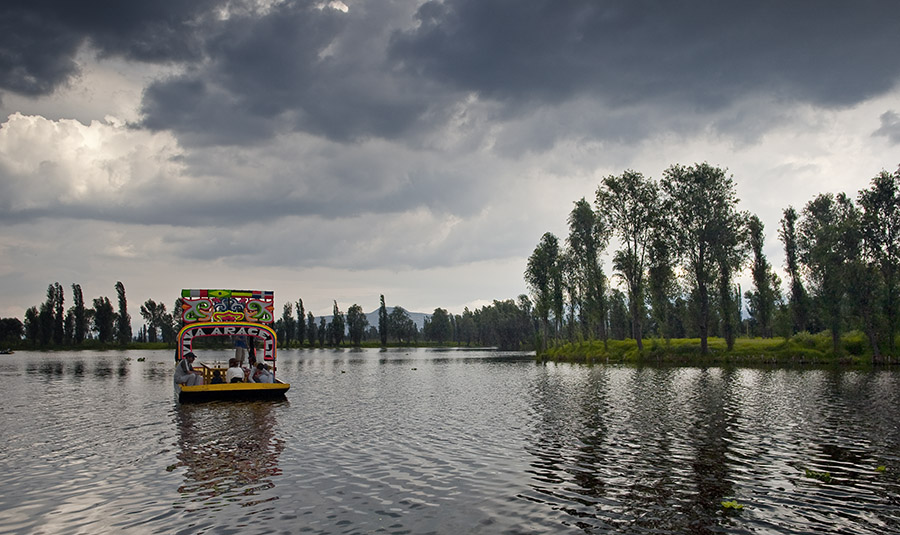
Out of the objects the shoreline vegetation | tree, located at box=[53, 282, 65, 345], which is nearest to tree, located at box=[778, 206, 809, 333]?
the shoreline vegetation

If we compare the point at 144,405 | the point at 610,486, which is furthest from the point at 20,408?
the point at 610,486

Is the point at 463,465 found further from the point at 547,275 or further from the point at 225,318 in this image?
the point at 547,275

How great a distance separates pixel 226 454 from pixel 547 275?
98.0 meters

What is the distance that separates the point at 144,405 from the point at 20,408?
7016 mm

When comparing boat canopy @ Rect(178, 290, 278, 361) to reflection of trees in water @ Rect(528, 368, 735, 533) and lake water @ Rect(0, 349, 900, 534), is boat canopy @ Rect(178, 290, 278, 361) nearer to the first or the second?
lake water @ Rect(0, 349, 900, 534)

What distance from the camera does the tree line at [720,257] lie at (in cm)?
6588

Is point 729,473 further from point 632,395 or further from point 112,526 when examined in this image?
point 632,395

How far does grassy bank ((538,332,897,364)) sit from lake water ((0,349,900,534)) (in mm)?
33866

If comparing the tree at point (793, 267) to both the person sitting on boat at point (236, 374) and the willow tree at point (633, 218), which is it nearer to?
the willow tree at point (633, 218)

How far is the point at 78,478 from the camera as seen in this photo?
17.5 metres

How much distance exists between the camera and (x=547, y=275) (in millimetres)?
114438

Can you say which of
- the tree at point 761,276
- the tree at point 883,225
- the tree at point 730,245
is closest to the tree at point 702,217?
the tree at point 730,245

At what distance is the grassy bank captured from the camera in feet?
217

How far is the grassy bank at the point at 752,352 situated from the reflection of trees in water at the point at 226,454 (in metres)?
59.7
